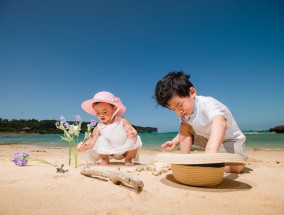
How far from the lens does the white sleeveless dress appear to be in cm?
399

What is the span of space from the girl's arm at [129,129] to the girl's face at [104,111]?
0.28 meters

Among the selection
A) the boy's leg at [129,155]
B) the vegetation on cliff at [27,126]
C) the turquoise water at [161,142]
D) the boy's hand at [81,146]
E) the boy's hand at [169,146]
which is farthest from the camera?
the vegetation on cliff at [27,126]

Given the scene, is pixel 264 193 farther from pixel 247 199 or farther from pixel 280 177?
pixel 280 177

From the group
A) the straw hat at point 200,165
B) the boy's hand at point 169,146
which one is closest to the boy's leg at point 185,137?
the boy's hand at point 169,146

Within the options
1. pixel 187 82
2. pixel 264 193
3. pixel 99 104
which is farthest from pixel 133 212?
pixel 99 104

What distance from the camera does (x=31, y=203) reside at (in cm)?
175

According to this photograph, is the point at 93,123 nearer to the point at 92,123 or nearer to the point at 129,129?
the point at 92,123

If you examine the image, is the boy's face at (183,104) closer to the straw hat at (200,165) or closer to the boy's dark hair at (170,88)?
the boy's dark hair at (170,88)

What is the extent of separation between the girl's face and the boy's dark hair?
1281 mm

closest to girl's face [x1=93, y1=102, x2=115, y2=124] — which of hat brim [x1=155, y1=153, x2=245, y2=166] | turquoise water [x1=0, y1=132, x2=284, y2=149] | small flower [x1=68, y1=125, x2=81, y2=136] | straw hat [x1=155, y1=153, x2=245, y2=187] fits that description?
small flower [x1=68, y1=125, x2=81, y2=136]

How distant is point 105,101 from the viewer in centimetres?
406

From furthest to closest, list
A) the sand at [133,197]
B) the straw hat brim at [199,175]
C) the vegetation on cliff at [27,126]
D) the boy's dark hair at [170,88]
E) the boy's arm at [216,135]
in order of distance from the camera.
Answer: the vegetation on cliff at [27,126]
the boy's dark hair at [170,88]
the boy's arm at [216,135]
the straw hat brim at [199,175]
the sand at [133,197]

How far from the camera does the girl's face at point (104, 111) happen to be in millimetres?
4191

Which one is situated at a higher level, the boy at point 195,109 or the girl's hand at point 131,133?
the boy at point 195,109
